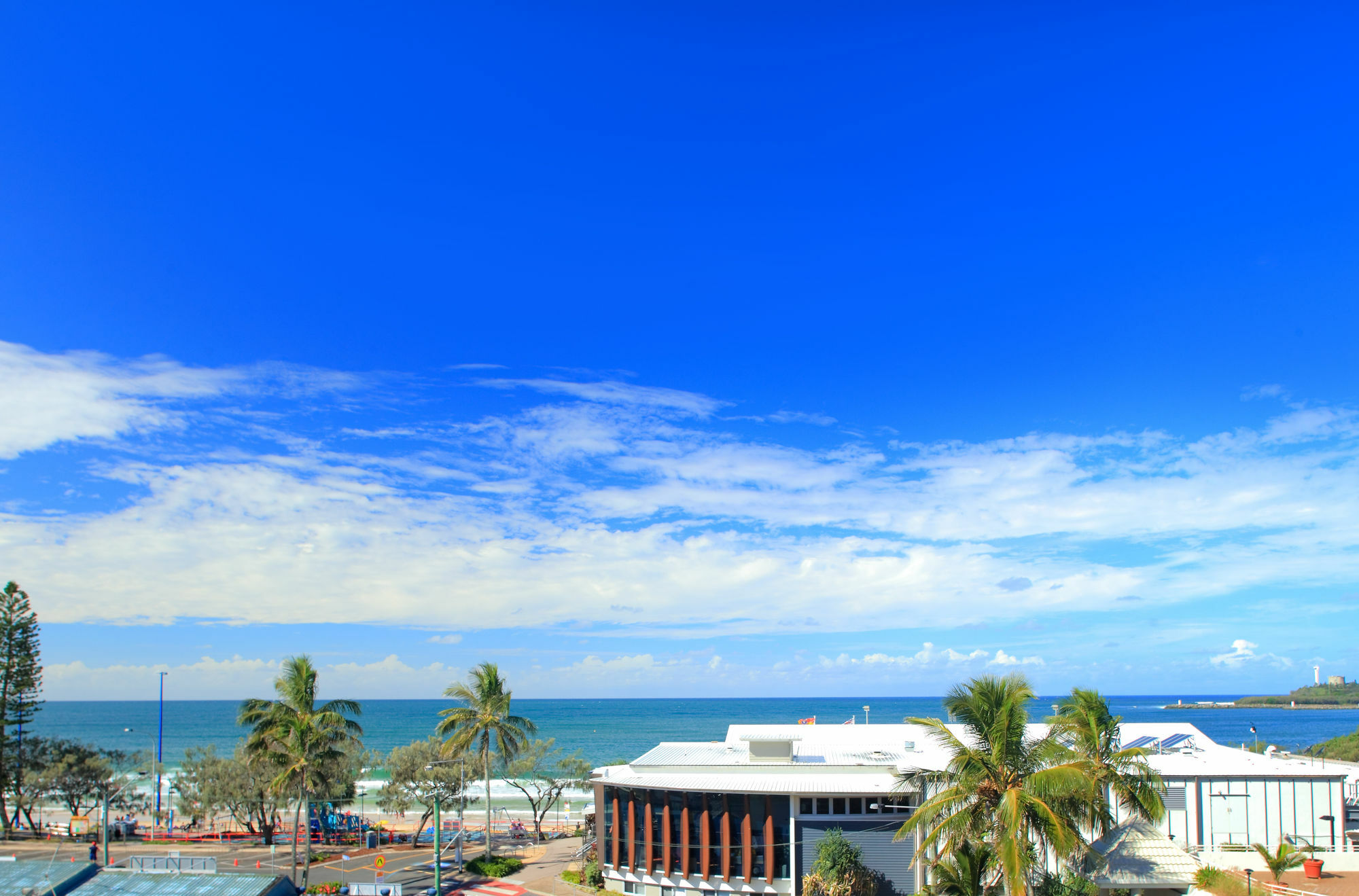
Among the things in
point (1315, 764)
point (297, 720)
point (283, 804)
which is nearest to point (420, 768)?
point (283, 804)

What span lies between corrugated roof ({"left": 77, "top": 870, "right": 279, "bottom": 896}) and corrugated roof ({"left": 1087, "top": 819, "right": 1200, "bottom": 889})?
24705 millimetres

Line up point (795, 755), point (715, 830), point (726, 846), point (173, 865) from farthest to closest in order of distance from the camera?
point (795, 755), point (715, 830), point (726, 846), point (173, 865)

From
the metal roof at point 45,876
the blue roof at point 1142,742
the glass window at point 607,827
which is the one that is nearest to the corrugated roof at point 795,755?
the glass window at point 607,827

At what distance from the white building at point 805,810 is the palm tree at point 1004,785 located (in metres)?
8.14

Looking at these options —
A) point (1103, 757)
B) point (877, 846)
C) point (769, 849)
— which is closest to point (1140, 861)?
point (1103, 757)

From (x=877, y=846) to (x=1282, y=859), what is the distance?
40.1 ft

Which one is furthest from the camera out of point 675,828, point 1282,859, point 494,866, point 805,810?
point 494,866

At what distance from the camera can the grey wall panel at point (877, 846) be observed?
31.3 meters

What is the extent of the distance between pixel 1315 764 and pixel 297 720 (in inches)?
1540

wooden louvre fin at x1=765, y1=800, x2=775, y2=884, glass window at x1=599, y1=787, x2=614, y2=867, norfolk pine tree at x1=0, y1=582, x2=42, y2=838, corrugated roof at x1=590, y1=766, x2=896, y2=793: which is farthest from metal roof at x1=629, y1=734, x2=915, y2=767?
norfolk pine tree at x1=0, y1=582, x2=42, y2=838

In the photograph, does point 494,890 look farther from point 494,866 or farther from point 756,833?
point 756,833

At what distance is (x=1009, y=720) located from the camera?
68.2 ft

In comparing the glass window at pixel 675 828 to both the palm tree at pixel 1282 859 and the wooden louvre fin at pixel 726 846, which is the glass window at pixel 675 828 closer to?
the wooden louvre fin at pixel 726 846

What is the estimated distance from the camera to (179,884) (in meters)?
27.2
